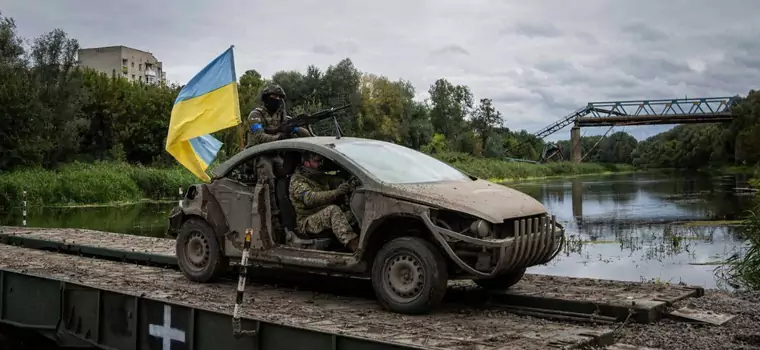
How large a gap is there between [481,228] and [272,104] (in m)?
3.92

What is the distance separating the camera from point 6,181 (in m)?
31.2

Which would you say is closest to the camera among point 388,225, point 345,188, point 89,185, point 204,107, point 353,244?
point 388,225

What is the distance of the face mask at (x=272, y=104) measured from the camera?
377 inches

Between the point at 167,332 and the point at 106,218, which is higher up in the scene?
the point at 106,218

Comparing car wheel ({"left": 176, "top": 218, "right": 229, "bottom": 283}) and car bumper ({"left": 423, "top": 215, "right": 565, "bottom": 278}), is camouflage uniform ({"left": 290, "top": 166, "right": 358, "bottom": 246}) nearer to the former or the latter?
car bumper ({"left": 423, "top": 215, "right": 565, "bottom": 278})

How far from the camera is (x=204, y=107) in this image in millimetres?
12203

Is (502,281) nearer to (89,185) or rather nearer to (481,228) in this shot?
(481,228)

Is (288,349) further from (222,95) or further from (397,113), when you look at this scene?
(397,113)

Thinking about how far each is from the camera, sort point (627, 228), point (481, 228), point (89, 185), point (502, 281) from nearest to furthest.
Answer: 1. point (481, 228)
2. point (502, 281)
3. point (627, 228)
4. point (89, 185)

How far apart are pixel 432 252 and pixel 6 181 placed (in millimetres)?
28966

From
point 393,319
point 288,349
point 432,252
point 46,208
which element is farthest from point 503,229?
point 46,208

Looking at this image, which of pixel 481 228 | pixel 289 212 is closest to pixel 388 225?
pixel 481 228

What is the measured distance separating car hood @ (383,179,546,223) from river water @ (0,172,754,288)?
21.4 feet

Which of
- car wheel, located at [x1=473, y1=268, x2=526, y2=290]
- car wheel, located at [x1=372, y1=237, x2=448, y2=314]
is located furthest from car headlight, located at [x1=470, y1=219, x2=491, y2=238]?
car wheel, located at [x1=473, y1=268, x2=526, y2=290]
